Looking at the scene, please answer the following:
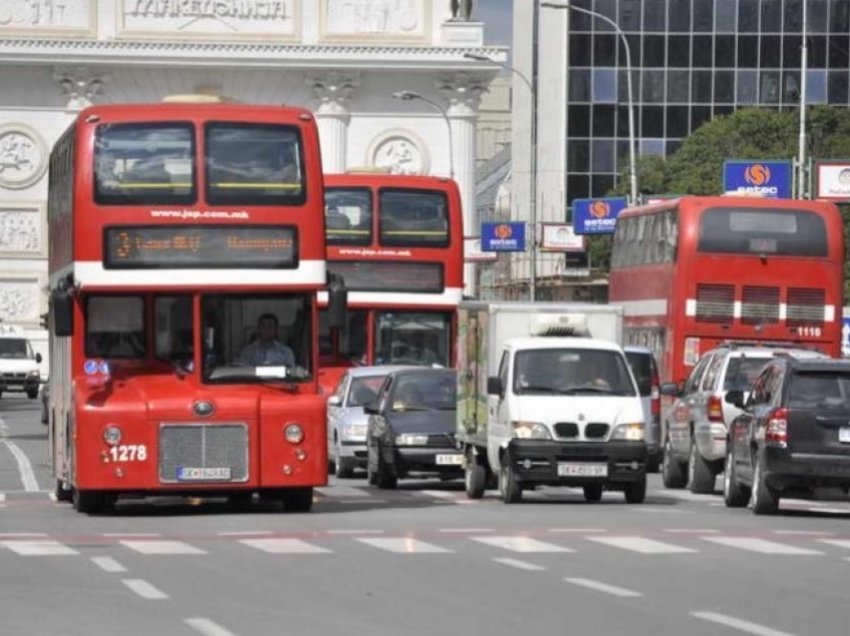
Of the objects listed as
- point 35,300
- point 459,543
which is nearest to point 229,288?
Result: point 459,543

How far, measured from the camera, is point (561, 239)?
8081cm

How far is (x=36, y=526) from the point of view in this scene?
25.4m

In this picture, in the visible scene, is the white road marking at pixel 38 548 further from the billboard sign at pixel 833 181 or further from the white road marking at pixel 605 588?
the billboard sign at pixel 833 181

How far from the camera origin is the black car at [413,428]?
3406 centimetres

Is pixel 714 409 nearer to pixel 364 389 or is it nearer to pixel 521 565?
pixel 364 389

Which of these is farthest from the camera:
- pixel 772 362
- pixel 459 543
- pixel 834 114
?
pixel 834 114

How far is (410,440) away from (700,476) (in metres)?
3.21

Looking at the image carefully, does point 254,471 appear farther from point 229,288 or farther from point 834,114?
point 834,114

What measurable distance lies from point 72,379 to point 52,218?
354 cm

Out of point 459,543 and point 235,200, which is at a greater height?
point 235,200

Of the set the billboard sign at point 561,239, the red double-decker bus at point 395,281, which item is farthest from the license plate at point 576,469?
the billboard sign at point 561,239

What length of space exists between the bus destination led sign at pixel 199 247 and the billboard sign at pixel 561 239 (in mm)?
52860

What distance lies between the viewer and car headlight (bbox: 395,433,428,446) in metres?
34.0

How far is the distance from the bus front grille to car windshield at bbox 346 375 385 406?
11.5 m
